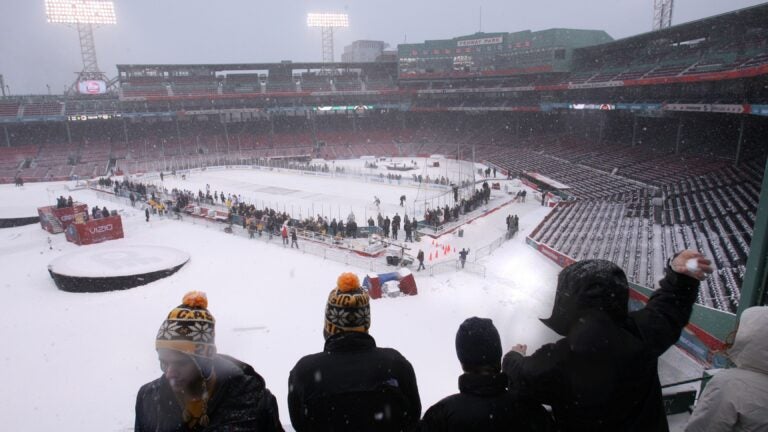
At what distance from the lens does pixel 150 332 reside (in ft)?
39.6

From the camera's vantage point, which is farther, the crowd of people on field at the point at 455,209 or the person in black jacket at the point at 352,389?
the crowd of people on field at the point at 455,209

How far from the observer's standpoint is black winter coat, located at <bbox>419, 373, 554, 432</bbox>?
80.2 inches

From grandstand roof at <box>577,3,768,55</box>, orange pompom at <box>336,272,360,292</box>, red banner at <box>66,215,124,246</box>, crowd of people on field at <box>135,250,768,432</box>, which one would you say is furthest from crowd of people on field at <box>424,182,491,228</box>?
crowd of people on field at <box>135,250,768,432</box>

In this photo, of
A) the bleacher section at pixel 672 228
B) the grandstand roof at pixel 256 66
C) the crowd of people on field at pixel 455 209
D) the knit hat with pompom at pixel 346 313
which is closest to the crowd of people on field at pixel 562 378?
the knit hat with pompom at pixel 346 313

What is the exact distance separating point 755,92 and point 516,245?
19.8m

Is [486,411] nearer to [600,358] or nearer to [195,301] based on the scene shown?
[600,358]

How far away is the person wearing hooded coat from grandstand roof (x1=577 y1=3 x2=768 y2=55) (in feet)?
114

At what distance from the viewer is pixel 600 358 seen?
1.99 m

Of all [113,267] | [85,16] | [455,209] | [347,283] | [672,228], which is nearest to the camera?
[347,283]

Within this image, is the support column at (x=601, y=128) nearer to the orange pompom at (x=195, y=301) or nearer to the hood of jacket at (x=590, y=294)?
the hood of jacket at (x=590, y=294)

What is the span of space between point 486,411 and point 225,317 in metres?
12.0

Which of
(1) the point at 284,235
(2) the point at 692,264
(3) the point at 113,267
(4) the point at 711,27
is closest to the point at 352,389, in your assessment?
(2) the point at 692,264

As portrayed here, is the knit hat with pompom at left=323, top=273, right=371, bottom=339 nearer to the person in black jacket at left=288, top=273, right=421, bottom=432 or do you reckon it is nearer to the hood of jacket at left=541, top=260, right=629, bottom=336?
the person in black jacket at left=288, top=273, right=421, bottom=432

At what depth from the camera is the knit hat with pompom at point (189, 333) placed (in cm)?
205
